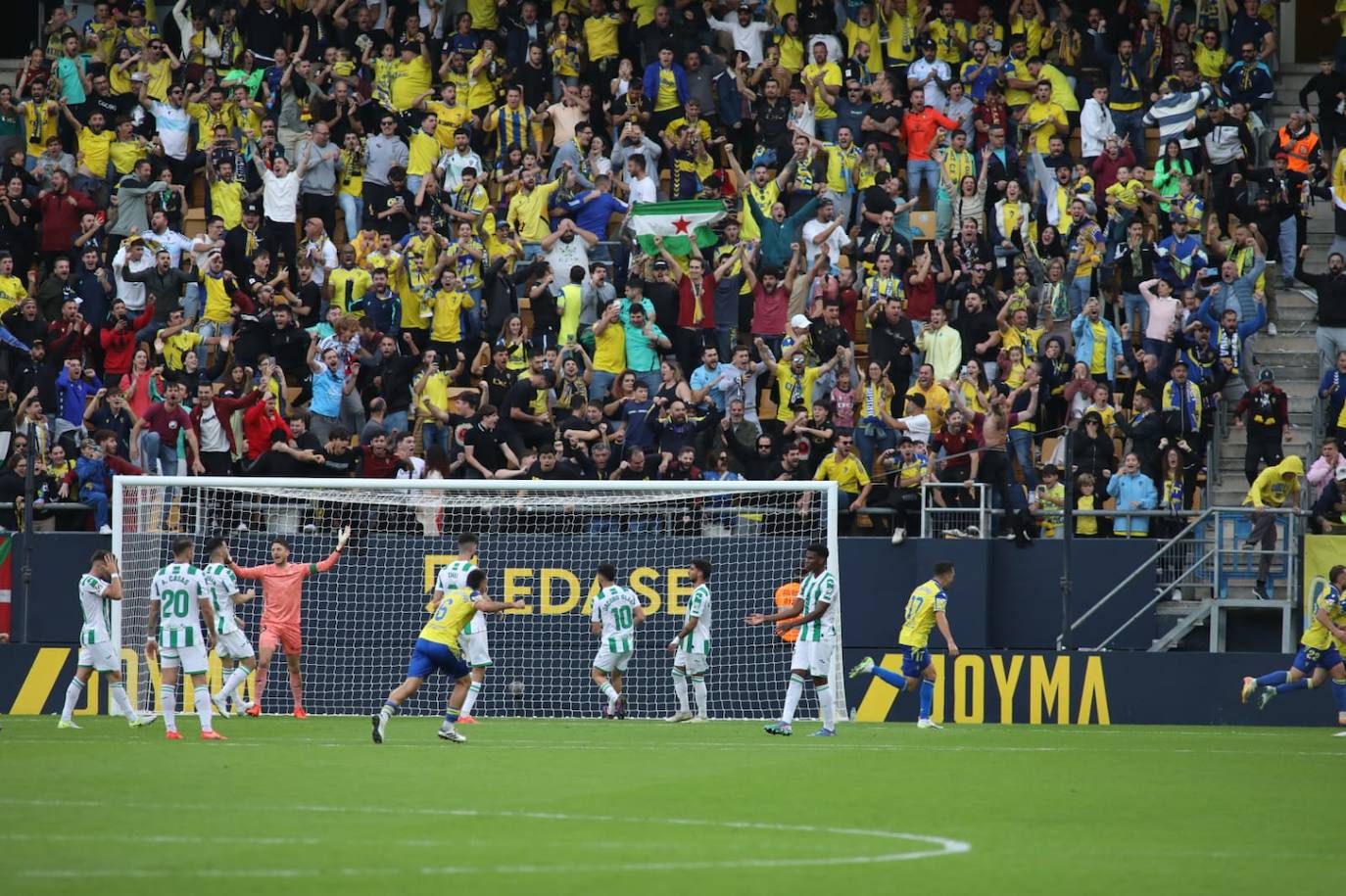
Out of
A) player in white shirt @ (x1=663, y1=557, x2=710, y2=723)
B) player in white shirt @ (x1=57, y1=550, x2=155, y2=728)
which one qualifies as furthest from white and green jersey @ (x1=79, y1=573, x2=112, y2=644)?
player in white shirt @ (x1=663, y1=557, x2=710, y2=723)

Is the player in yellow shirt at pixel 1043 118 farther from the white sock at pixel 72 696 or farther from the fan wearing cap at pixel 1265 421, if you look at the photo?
the white sock at pixel 72 696

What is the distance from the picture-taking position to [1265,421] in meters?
23.9

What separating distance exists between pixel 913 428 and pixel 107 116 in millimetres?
13375

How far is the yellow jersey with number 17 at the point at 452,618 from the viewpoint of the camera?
58.1 feet

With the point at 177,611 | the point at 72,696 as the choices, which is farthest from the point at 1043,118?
the point at 72,696

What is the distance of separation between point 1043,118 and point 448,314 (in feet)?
29.0

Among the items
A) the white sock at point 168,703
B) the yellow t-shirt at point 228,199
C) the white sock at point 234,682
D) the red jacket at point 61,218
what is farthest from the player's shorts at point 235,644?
the red jacket at point 61,218

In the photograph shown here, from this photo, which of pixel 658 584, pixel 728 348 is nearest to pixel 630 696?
pixel 658 584

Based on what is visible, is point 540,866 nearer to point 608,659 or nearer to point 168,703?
point 168,703

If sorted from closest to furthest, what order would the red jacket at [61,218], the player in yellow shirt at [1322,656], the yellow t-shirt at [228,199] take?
the player in yellow shirt at [1322,656] → the red jacket at [61,218] → the yellow t-shirt at [228,199]

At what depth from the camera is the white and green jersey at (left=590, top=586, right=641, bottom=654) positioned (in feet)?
73.4

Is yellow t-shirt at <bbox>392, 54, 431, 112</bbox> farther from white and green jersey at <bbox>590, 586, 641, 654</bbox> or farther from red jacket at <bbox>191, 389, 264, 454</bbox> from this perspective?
white and green jersey at <bbox>590, 586, 641, 654</bbox>

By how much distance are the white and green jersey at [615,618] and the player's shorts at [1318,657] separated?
7.57 m

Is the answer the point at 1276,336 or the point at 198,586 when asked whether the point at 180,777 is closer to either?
the point at 198,586
